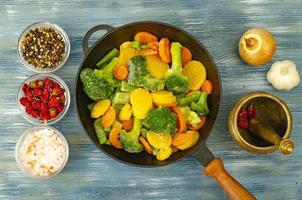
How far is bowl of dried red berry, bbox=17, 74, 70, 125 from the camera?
5.88ft

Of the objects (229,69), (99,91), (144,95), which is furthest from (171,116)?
(229,69)

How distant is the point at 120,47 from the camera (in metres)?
1.76

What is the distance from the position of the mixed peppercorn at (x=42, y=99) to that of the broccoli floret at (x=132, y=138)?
0.28m

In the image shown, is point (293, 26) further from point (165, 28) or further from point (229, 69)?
point (165, 28)

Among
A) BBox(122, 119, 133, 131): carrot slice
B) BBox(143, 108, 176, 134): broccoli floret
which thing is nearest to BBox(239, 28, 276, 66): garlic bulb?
BBox(143, 108, 176, 134): broccoli floret

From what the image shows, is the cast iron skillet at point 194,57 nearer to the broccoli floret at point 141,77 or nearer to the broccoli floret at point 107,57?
the broccoli floret at point 107,57

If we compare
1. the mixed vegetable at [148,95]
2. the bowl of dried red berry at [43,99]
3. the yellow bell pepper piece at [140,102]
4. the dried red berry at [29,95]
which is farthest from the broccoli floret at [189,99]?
the dried red berry at [29,95]

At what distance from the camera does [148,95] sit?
5.50 feet

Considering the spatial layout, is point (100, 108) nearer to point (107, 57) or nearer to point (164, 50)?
point (107, 57)

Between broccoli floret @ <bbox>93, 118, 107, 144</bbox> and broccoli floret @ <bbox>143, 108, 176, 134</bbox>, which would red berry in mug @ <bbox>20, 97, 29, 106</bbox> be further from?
broccoli floret @ <bbox>143, 108, 176, 134</bbox>

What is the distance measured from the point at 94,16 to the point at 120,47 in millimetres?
210

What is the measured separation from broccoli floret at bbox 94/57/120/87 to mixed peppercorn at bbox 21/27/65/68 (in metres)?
0.20

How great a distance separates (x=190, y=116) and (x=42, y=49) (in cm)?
59

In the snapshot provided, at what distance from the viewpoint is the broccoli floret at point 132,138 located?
168cm
